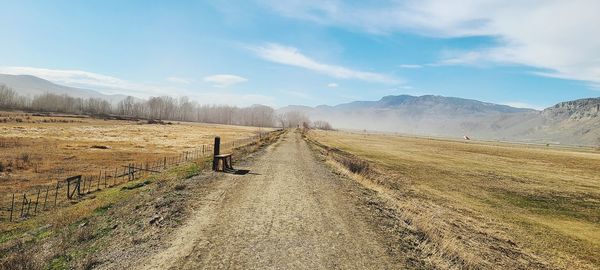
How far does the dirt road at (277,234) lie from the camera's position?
1090cm

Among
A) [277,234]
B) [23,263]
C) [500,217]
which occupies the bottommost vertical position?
[500,217]

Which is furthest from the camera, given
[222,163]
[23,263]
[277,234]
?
[222,163]

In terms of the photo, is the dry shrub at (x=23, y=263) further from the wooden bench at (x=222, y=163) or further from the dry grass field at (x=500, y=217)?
the wooden bench at (x=222, y=163)

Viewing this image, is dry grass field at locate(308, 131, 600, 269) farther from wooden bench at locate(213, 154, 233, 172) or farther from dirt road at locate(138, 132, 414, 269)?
wooden bench at locate(213, 154, 233, 172)

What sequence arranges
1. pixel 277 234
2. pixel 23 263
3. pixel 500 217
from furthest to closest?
pixel 500 217
pixel 277 234
pixel 23 263

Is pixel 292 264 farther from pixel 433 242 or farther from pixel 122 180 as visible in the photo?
pixel 122 180

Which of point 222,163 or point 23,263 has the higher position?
point 222,163

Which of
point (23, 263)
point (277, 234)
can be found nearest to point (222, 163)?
point (277, 234)

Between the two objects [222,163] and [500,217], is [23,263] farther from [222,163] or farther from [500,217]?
[500,217]

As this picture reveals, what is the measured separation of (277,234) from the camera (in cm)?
1327

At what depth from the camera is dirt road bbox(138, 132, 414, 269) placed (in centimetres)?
1090

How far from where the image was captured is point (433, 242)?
1426cm

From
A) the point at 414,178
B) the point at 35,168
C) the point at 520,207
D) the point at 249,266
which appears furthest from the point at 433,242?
the point at 35,168

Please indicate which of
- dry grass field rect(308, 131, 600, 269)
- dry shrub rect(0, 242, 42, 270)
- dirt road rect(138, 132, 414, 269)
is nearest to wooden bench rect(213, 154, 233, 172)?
dirt road rect(138, 132, 414, 269)
